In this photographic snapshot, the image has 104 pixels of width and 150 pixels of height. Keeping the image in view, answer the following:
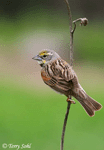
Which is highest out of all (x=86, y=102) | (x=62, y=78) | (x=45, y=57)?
(x=45, y=57)

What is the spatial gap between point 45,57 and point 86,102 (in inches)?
12.9

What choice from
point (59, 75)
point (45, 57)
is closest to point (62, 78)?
point (59, 75)

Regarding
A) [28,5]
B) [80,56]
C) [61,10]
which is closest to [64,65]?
[80,56]

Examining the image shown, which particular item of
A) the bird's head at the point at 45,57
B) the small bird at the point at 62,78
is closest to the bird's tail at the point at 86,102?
the small bird at the point at 62,78

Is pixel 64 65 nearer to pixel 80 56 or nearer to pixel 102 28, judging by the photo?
pixel 80 56

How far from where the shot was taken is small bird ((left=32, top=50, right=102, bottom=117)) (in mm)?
1351

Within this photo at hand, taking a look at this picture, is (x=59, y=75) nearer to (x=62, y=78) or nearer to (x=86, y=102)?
(x=62, y=78)

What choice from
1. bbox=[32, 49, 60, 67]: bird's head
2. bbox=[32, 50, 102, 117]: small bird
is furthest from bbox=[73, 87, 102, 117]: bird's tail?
bbox=[32, 49, 60, 67]: bird's head

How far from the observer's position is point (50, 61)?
1.45 metres

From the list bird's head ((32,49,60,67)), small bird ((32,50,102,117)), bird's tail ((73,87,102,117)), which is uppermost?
bird's head ((32,49,60,67))

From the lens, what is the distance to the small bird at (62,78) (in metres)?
1.35

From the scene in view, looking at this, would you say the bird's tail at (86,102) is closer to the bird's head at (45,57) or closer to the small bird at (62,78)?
the small bird at (62,78)

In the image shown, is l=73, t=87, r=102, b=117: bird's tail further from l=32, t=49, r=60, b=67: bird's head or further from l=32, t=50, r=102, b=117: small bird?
l=32, t=49, r=60, b=67: bird's head

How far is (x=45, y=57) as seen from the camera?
1390mm
